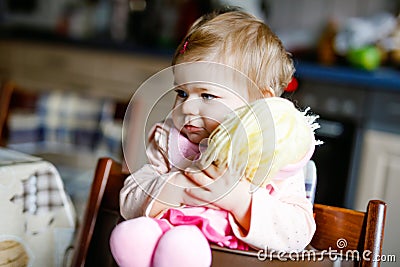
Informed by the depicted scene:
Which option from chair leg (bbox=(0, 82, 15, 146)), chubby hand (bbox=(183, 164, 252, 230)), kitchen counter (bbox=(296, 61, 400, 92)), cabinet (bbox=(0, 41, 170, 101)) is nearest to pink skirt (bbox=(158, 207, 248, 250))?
chubby hand (bbox=(183, 164, 252, 230))

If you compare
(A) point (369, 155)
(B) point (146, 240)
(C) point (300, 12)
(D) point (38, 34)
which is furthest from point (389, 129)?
(D) point (38, 34)

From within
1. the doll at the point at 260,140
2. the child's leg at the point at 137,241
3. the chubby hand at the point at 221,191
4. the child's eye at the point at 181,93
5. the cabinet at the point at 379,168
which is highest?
the child's eye at the point at 181,93

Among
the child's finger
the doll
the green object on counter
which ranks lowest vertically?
the child's finger

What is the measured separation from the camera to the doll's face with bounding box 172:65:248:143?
0.68 metres

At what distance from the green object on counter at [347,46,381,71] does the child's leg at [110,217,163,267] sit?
1799mm

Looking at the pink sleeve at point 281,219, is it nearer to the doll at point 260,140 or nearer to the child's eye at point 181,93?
the doll at point 260,140

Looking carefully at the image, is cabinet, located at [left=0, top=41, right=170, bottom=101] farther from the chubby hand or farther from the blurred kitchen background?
the chubby hand

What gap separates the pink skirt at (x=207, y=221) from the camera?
651mm

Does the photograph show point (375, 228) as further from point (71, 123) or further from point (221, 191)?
point (71, 123)

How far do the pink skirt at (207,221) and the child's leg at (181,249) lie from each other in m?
0.03

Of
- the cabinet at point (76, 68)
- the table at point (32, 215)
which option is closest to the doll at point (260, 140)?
the table at point (32, 215)

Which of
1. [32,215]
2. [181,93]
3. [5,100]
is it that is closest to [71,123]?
[5,100]

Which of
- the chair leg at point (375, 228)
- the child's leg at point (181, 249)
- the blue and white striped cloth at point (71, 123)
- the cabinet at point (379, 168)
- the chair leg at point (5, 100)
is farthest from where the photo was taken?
the cabinet at point (379, 168)

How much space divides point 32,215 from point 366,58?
164 centimetres
